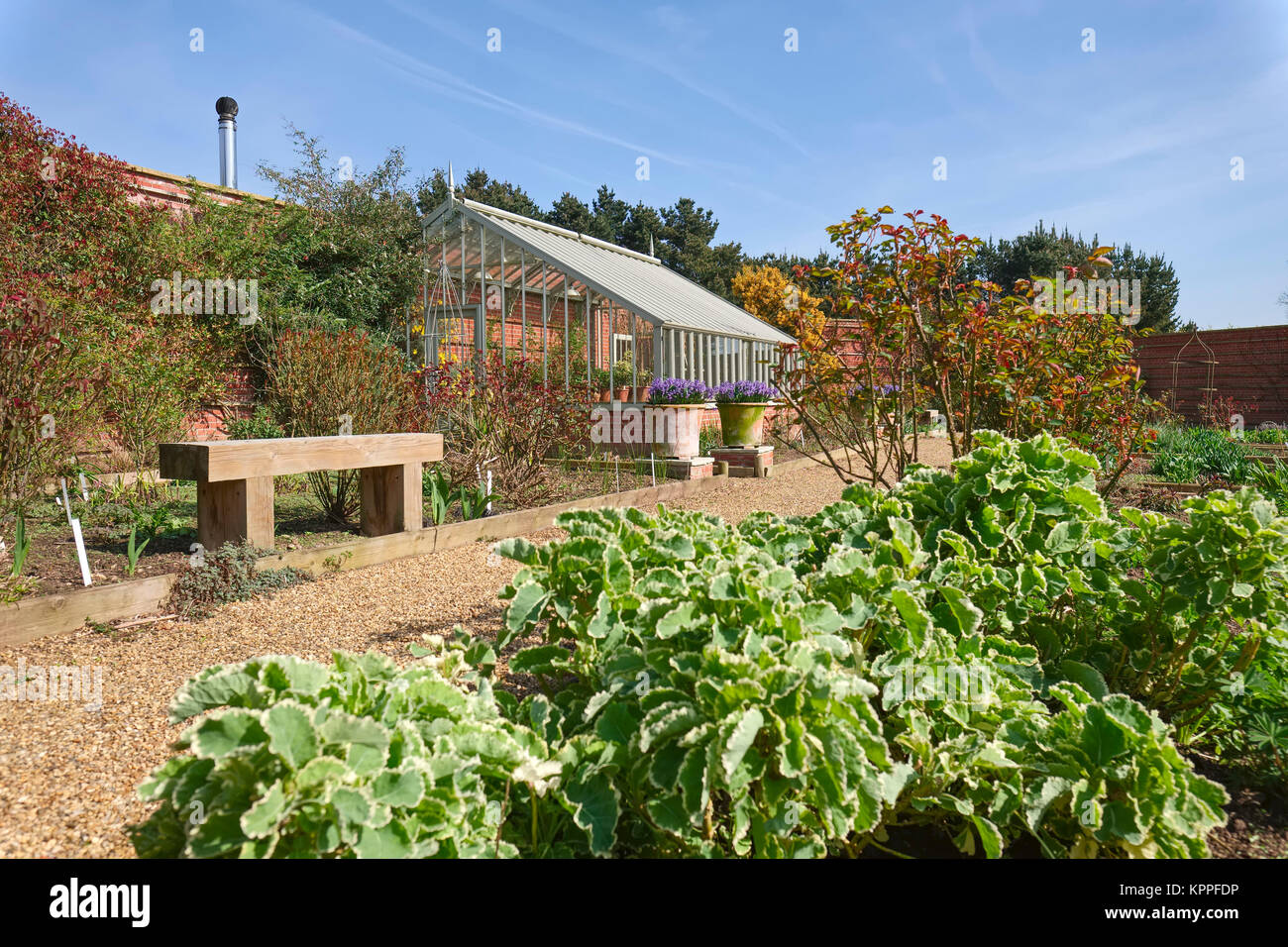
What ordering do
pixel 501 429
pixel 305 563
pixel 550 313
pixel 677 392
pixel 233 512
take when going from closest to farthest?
pixel 233 512 → pixel 305 563 → pixel 501 429 → pixel 677 392 → pixel 550 313

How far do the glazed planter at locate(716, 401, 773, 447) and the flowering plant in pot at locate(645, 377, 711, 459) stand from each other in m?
0.51

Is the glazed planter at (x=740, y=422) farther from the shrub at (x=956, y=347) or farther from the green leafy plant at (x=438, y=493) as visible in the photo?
the shrub at (x=956, y=347)

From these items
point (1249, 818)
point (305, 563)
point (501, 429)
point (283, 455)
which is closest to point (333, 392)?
point (501, 429)

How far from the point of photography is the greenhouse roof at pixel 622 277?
11227mm

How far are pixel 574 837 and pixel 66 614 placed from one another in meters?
3.13

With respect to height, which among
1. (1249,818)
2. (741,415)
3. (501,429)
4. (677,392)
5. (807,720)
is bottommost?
(1249,818)

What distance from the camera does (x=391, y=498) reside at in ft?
17.4

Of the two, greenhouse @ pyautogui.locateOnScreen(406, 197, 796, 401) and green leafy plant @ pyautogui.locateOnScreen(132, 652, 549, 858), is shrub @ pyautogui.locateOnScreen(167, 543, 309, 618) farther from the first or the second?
greenhouse @ pyautogui.locateOnScreen(406, 197, 796, 401)

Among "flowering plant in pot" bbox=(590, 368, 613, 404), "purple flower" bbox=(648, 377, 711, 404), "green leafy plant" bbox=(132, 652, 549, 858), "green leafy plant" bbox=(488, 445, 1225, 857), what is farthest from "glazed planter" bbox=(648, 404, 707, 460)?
"green leafy plant" bbox=(132, 652, 549, 858)

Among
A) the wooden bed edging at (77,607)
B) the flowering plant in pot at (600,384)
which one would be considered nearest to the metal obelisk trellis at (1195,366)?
the flowering plant in pot at (600,384)

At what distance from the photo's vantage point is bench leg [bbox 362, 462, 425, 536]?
17.3ft

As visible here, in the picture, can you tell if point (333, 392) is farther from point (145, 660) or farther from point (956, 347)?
point (956, 347)

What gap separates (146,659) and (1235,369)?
741 inches

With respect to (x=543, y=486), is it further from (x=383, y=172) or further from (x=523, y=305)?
(x=383, y=172)
